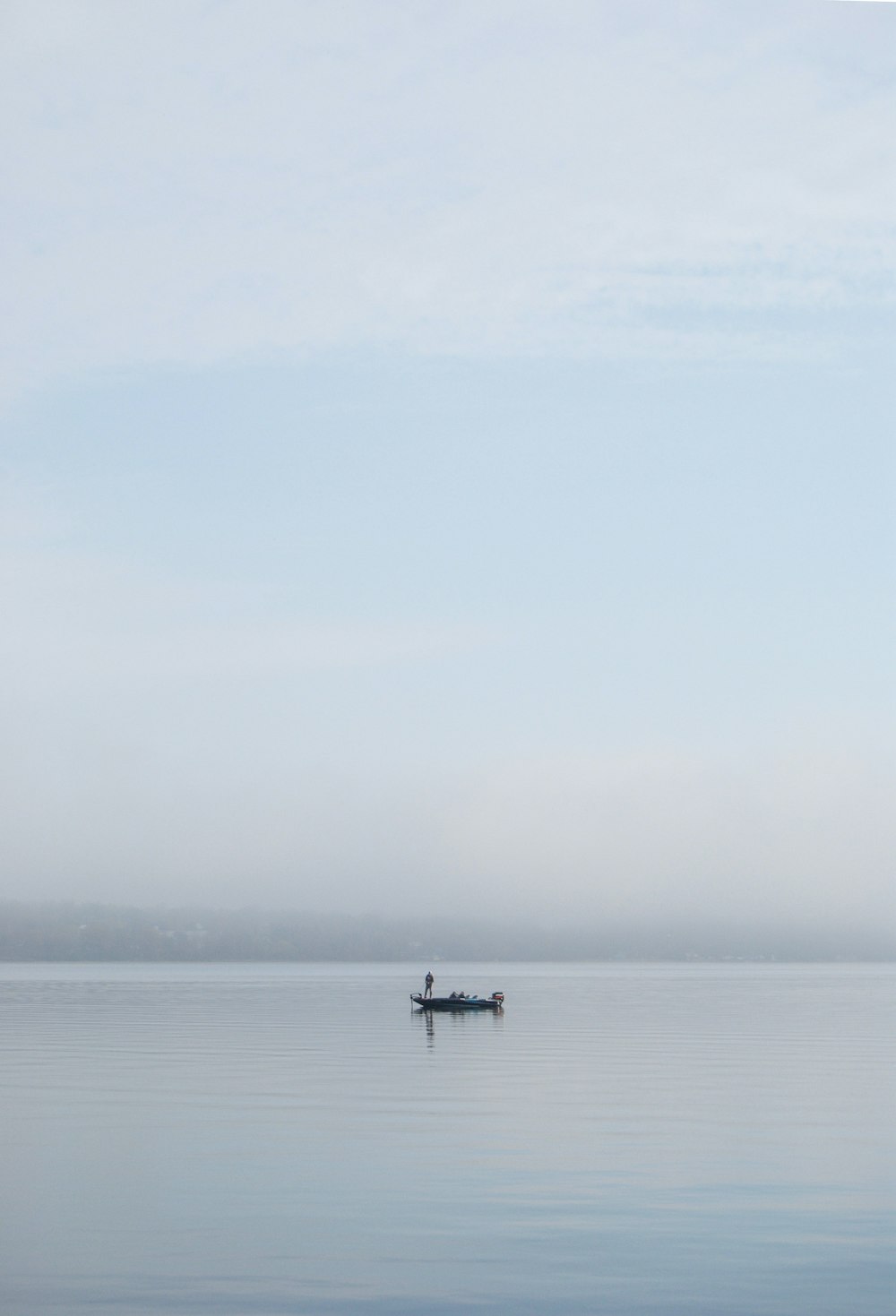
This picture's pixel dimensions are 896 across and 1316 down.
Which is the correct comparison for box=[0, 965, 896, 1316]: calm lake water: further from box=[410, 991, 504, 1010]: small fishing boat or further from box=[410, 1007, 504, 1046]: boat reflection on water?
box=[410, 991, 504, 1010]: small fishing boat

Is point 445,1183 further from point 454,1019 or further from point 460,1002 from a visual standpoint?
point 460,1002

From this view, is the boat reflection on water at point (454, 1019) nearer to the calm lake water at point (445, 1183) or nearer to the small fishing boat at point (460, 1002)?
the small fishing boat at point (460, 1002)

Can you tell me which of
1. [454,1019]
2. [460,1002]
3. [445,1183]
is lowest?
[445,1183]

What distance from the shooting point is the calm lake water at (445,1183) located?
17031 mm

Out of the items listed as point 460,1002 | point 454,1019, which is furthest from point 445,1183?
point 460,1002

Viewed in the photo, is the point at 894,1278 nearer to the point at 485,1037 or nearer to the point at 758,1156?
the point at 758,1156

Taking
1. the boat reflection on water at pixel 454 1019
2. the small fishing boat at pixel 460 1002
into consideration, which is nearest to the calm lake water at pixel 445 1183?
the boat reflection on water at pixel 454 1019

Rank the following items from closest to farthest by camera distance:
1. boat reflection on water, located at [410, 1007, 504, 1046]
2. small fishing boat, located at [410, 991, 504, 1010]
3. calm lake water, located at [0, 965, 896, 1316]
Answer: calm lake water, located at [0, 965, 896, 1316], boat reflection on water, located at [410, 1007, 504, 1046], small fishing boat, located at [410, 991, 504, 1010]

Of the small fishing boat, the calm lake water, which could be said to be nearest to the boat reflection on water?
the small fishing boat

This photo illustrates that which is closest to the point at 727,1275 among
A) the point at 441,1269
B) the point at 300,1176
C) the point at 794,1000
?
the point at 441,1269

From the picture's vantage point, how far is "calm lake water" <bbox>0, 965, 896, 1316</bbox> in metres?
17.0

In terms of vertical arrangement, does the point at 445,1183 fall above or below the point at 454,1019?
below

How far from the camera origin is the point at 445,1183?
76.9ft

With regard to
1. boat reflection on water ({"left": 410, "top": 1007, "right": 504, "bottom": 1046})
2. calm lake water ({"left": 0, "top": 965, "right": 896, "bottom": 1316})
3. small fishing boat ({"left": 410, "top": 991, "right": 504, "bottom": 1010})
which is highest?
small fishing boat ({"left": 410, "top": 991, "right": 504, "bottom": 1010})
